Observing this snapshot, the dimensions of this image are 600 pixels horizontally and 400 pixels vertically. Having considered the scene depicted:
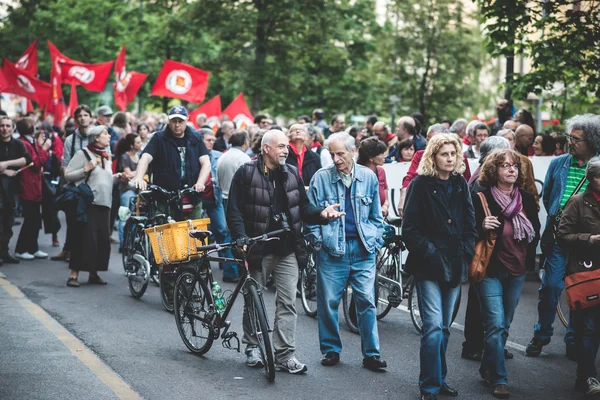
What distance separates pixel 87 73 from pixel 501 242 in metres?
18.5

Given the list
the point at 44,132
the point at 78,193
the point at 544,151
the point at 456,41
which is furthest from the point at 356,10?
the point at 78,193

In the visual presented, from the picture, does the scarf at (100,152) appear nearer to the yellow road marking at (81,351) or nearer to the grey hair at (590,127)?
the yellow road marking at (81,351)

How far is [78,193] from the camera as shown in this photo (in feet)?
38.2

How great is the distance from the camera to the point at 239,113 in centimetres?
2152

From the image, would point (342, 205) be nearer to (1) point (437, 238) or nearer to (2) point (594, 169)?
(1) point (437, 238)

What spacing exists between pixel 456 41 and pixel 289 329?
22494mm

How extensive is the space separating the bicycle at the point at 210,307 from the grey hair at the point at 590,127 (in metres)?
2.86

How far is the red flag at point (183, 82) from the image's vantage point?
2106cm

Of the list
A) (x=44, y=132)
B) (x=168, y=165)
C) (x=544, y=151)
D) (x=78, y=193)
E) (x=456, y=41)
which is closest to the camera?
(x=168, y=165)

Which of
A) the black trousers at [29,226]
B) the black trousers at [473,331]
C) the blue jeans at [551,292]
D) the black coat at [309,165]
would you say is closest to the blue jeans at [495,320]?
the black trousers at [473,331]

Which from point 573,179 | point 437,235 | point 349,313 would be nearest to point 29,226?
point 349,313

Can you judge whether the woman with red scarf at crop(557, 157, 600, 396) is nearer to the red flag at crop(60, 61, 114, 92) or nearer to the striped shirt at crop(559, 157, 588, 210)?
the striped shirt at crop(559, 157, 588, 210)

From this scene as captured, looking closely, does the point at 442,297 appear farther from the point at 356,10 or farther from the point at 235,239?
the point at 356,10

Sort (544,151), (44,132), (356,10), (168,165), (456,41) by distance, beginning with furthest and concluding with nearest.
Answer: (356,10) → (456,41) → (44,132) → (544,151) → (168,165)
